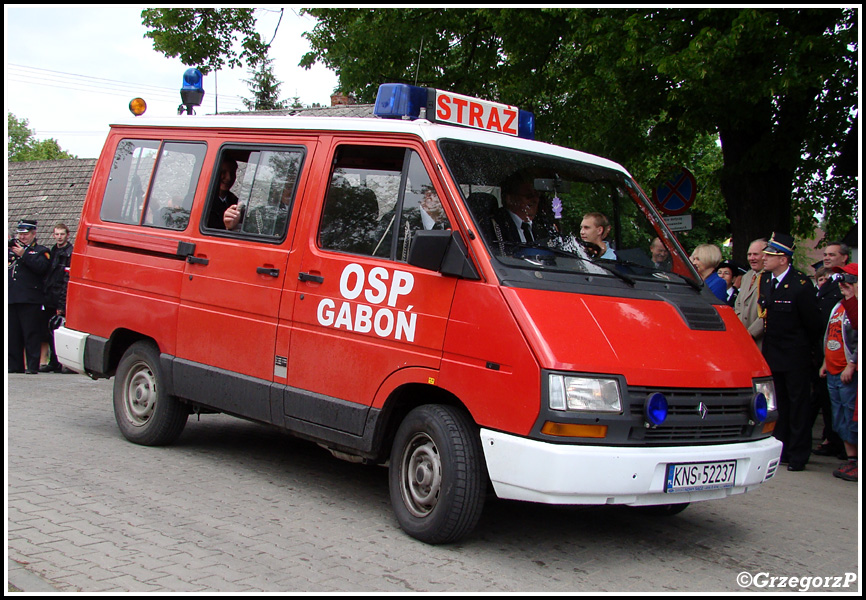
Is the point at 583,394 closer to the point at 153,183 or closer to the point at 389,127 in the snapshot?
the point at 389,127

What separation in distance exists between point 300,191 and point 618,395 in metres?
2.73

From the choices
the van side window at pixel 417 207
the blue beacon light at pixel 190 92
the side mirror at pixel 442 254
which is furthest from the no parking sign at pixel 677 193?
the side mirror at pixel 442 254

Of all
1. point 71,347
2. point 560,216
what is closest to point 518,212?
point 560,216

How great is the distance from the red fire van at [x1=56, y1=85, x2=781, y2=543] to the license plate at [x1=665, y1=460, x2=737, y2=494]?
0.05 ft

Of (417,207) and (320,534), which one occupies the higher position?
(417,207)

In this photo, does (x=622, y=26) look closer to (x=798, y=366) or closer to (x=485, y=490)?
(x=798, y=366)

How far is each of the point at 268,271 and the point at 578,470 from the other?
2.73 metres

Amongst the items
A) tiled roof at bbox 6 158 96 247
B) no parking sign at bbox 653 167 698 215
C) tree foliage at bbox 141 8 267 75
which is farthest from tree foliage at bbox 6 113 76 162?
no parking sign at bbox 653 167 698 215

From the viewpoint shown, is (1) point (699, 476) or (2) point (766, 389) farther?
(2) point (766, 389)

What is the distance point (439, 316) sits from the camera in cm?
531

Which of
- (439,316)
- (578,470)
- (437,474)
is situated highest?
(439,316)

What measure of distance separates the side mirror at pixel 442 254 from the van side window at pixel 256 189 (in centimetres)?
149

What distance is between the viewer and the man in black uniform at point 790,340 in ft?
27.1

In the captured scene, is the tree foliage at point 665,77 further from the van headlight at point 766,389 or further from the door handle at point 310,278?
the van headlight at point 766,389
